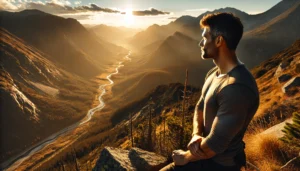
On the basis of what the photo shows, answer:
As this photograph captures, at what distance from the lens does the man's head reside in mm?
3457

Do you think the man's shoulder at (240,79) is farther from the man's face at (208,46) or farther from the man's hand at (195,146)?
the man's hand at (195,146)

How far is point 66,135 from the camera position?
438 ft

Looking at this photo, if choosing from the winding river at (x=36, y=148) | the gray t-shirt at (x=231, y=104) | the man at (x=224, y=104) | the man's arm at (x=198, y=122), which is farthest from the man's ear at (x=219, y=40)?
the winding river at (x=36, y=148)

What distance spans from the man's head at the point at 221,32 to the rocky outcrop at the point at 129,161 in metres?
4.42

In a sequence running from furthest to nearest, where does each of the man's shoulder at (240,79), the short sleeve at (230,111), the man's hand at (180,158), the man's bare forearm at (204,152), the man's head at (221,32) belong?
the man's hand at (180,158)
the man's head at (221,32)
the man's bare forearm at (204,152)
the man's shoulder at (240,79)
the short sleeve at (230,111)

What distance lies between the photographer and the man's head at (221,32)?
3.46 m

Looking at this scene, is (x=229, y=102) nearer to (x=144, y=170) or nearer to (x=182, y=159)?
(x=182, y=159)

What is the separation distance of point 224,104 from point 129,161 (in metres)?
4.95

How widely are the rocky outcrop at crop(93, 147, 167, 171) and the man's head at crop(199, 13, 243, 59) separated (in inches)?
174

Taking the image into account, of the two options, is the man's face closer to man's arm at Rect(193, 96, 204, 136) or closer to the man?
the man

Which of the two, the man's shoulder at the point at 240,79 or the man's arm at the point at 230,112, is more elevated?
the man's shoulder at the point at 240,79

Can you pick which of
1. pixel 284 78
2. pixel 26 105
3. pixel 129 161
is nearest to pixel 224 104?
pixel 129 161

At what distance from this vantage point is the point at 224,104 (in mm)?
3121

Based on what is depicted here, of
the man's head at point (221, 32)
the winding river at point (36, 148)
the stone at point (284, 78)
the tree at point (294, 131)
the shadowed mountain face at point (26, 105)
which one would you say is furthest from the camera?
the shadowed mountain face at point (26, 105)
